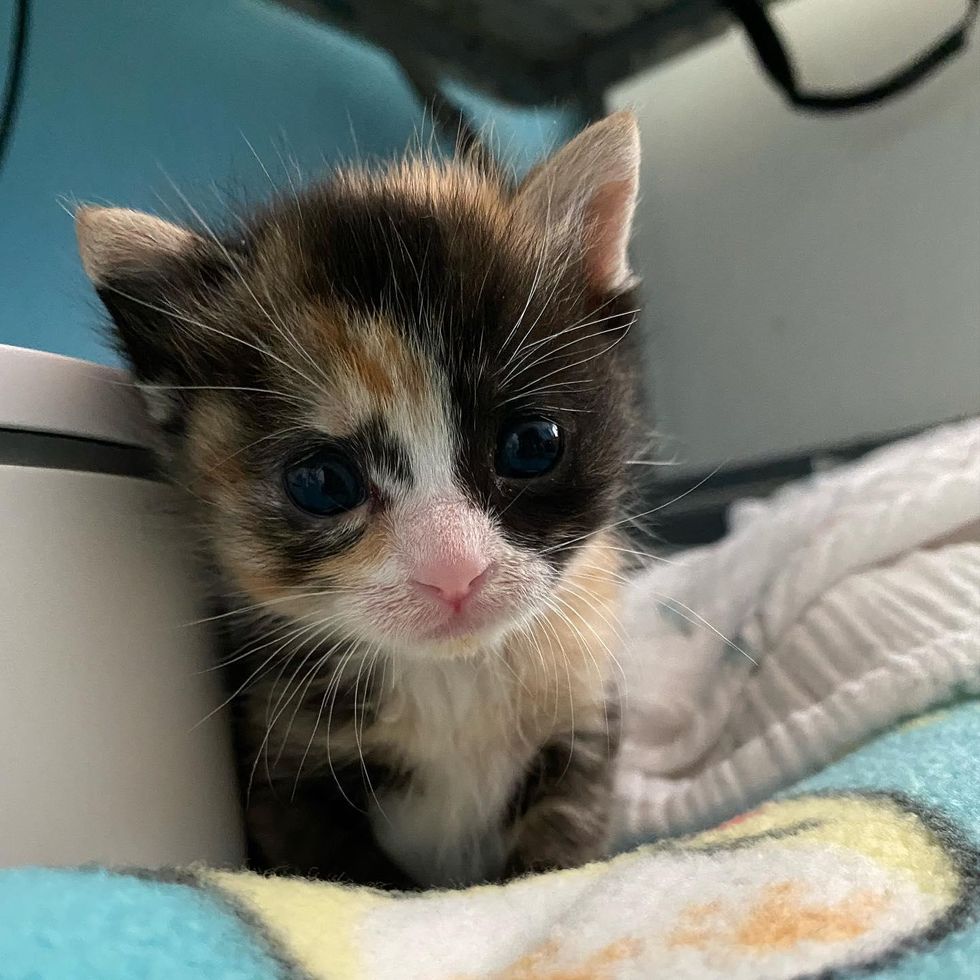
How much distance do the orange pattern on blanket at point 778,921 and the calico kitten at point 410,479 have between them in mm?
276

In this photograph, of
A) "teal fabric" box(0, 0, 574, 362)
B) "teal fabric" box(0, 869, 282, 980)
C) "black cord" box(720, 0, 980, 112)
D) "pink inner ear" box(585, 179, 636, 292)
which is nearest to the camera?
"teal fabric" box(0, 869, 282, 980)

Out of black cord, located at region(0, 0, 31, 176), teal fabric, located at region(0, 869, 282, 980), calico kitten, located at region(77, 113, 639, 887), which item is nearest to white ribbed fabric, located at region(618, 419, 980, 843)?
calico kitten, located at region(77, 113, 639, 887)

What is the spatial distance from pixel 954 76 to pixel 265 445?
141 centimetres

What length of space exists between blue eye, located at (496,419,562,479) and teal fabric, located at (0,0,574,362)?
1.39 feet

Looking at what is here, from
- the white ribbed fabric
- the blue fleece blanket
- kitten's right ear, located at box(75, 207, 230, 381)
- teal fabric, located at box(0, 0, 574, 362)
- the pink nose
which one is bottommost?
the white ribbed fabric

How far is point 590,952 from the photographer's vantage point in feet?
1.72

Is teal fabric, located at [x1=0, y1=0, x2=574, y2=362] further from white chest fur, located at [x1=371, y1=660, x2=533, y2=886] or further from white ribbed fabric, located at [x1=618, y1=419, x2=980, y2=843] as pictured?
white ribbed fabric, located at [x1=618, y1=419, x2=980, y2=843]

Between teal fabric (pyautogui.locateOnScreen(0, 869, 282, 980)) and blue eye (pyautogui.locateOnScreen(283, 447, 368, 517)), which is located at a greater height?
blue eye (pyautogui.locateOnScreen(283, 447, 368, 517))

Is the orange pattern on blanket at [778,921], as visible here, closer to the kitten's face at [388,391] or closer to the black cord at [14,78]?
the kitten's face at [388,391]

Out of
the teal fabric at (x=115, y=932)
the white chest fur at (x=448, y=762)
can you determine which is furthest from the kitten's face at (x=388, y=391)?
the teal fabric at (x=115, y=932)

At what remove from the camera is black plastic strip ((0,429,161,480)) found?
66cm

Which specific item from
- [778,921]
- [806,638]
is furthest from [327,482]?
[806,638]

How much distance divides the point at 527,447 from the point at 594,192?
0.29 m

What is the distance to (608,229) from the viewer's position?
908mm
